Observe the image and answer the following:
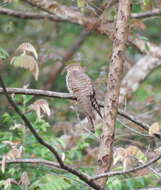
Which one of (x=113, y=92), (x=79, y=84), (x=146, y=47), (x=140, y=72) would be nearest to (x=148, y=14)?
(x=146, y=47)

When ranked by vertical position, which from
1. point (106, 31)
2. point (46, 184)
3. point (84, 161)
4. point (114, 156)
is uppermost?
point (106, 31)

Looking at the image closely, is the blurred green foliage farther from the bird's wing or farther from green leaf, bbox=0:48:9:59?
the bird's wing

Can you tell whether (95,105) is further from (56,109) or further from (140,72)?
(56,109)

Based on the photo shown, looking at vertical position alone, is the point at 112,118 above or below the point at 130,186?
above

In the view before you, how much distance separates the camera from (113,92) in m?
4.29

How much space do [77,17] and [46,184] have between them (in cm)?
384

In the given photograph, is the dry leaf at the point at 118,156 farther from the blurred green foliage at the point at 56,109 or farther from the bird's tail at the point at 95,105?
the bird's tail at the point at 95,105

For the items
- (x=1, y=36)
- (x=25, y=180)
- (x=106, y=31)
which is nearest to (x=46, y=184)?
(x=25, y=180)

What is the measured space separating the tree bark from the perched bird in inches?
30.5

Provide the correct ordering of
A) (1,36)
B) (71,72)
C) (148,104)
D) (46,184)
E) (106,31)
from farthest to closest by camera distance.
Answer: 1. (1,36)
2. (148,104)
3. (106,31)
4. (71,72)
5. (46,184)

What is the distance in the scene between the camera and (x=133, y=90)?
8672 mm

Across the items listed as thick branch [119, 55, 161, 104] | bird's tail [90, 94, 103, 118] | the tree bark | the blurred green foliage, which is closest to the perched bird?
bird's tail [90, 94, 103, 118]

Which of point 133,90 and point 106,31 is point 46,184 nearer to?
point 106,31

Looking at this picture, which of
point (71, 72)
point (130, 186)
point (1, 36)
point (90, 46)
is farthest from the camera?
point (90, 46)
